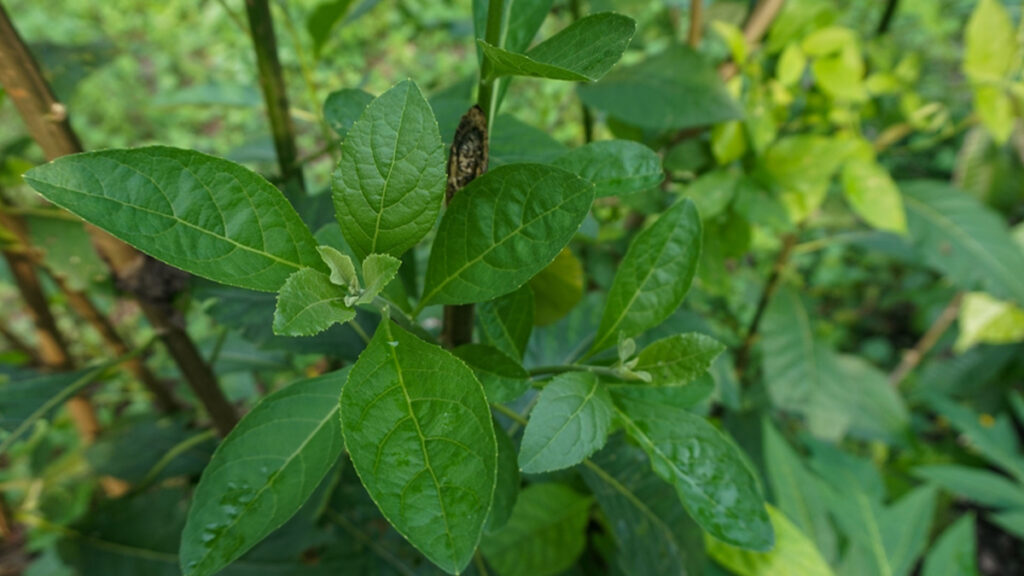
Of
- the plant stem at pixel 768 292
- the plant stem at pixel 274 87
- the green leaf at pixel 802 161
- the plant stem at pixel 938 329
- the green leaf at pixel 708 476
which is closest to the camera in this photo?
the green leaf at pixel 708 476

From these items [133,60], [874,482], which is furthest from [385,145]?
[133,60]

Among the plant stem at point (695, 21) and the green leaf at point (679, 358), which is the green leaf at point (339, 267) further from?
the plant stem at point (695, 21)

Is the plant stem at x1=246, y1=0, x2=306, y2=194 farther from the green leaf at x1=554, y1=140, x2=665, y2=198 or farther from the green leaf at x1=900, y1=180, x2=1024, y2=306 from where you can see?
the green leaf at x1=900, y1=180, x2=1024, y2=306

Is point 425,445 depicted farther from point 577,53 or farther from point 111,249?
point 111,249

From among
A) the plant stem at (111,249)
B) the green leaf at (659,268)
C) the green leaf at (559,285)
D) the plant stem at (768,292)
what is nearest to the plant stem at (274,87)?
the plant stem at (111,249)

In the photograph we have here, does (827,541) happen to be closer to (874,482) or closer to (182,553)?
(874,482)

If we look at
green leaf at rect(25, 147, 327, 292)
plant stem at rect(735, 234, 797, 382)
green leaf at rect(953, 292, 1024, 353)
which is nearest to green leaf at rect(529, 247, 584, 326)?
green leaf at rect(25, 147, 327, 292)
